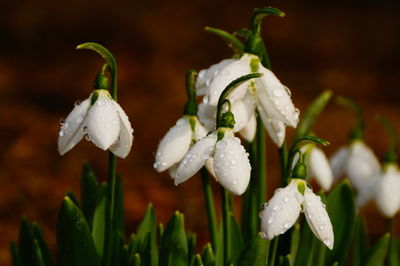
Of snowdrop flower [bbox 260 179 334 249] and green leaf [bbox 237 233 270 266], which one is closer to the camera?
snowdrop flower [bbox 260 179 334 249]

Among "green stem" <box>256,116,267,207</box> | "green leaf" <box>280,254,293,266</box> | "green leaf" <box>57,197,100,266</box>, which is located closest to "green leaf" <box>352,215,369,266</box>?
"green stem" <box>256,116,267,207</box>

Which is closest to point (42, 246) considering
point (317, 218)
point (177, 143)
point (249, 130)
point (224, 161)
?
point (177, 143)

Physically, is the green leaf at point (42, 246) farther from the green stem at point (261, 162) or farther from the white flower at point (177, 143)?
the green stem at point (261, 162)

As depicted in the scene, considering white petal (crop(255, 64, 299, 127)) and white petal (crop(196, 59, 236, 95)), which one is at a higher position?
white petal (crop(196, 59, 236, 95))

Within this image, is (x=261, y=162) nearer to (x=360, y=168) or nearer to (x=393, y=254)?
(x=360, y=168)

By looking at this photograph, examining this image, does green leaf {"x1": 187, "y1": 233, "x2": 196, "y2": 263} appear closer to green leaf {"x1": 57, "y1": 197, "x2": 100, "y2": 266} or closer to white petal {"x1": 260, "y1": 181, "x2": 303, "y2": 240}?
green leaf {"x1": 57, "y1": 197, "x2": 100, "y2": 266}

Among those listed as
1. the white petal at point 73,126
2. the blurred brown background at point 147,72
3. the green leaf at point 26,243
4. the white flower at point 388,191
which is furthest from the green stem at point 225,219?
A: the blurred brown background at point 147,72
